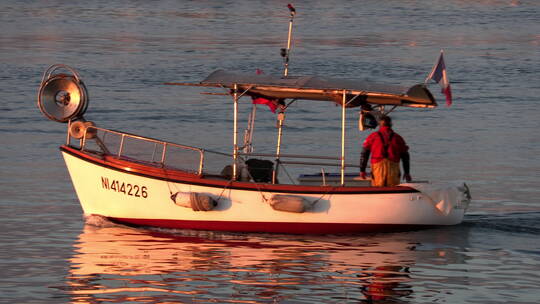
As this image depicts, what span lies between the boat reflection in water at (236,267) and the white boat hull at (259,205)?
21cm

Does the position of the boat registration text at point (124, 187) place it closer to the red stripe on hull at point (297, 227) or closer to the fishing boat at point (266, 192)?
the fishing boat at point (266, 192)

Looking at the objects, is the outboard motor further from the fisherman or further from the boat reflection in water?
the fisherman

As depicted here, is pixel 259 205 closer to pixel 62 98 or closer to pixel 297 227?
pixel 297 227

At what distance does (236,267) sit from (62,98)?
5189 millimetres

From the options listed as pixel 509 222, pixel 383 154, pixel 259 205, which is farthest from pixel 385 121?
pixel 509 222

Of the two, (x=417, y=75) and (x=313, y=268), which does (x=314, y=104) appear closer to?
(x=417, y=75)

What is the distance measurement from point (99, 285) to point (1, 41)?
151 ft

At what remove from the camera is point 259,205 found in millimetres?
18859

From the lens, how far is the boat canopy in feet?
60.6

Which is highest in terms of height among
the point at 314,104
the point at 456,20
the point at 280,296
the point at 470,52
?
the point at 456,20

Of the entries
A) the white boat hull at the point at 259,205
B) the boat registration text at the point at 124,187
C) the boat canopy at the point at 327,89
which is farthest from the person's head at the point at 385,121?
the boat registration text at the point at 124,187

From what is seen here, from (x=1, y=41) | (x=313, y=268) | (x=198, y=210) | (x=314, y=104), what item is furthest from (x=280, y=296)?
(x=1, y=41)

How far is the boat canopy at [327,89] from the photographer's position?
18.5 meters

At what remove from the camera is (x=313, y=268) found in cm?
1672
